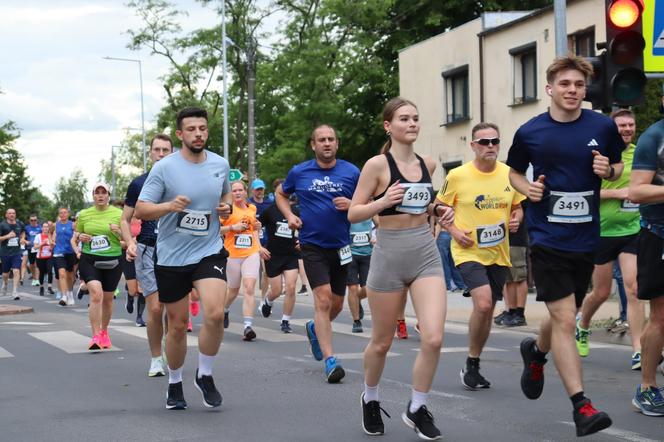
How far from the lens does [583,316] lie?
10.4 m

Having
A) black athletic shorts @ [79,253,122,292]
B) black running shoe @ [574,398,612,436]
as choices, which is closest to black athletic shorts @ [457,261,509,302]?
black running shoe @ [574,398,612,436]

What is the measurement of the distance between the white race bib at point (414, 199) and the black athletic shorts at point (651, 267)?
1.45 metres

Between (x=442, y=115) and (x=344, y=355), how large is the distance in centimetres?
2239

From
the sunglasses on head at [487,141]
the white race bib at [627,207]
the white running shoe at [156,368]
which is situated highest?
the sunglasses on head at [487,141]

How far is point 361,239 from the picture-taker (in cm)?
1457

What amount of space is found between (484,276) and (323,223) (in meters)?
1.67

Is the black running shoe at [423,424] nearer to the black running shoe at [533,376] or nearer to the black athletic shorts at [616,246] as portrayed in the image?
the black running shoe at [533,376]

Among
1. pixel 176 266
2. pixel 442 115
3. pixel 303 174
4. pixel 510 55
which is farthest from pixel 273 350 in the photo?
pixel 442 115

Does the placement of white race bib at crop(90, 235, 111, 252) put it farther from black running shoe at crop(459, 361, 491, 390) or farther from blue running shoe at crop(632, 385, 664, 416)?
blue running shoe at crop(632, 385, 664, 416)

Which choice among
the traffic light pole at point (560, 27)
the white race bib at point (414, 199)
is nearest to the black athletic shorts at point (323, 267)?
the white race bib at point (414, 199)

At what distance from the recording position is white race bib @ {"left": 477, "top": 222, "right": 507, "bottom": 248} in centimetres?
908

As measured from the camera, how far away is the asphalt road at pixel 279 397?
697cm

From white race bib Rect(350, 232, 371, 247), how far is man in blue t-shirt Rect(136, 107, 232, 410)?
21.8 ft

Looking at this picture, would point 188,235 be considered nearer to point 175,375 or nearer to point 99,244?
point 175,375
